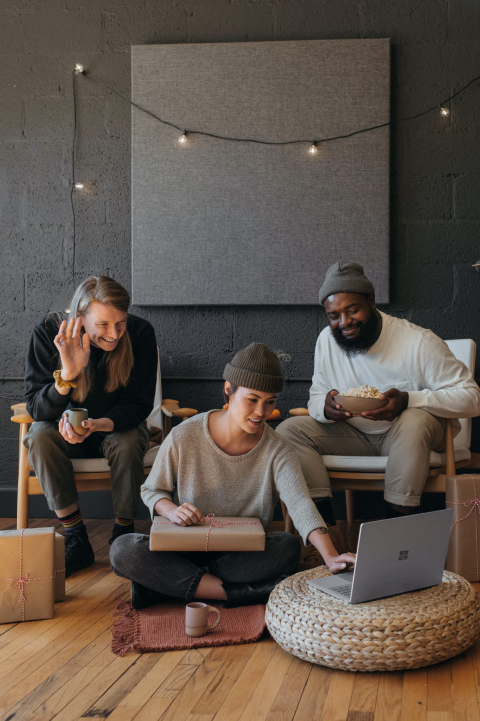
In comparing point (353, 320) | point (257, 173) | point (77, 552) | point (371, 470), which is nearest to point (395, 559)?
point (371, 470)

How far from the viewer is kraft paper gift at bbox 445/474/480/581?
246cm

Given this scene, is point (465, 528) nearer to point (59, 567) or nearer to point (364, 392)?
point (364, 392)

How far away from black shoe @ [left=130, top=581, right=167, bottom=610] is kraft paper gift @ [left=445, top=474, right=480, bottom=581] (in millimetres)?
1038

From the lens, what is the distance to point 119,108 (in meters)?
3.56

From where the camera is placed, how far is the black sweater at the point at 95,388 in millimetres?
2684

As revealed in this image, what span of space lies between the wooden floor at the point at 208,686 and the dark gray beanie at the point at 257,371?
719 mm

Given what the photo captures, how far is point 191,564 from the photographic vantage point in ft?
7.23

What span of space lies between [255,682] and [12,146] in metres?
2.94

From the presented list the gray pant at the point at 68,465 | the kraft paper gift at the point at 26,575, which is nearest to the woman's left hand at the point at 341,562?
the kraft paper gift at the point at 26,575

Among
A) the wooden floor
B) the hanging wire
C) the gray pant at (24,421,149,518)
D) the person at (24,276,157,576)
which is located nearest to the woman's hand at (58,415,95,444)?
the person at (24,276,157,576)

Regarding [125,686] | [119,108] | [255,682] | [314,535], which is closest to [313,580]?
[314,535]

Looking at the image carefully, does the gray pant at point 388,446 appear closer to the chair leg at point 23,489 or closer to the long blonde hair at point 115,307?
the long blonde hair at point 115,307

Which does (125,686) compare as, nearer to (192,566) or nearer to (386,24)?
(192,566)

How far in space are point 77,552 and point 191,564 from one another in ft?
2.25
